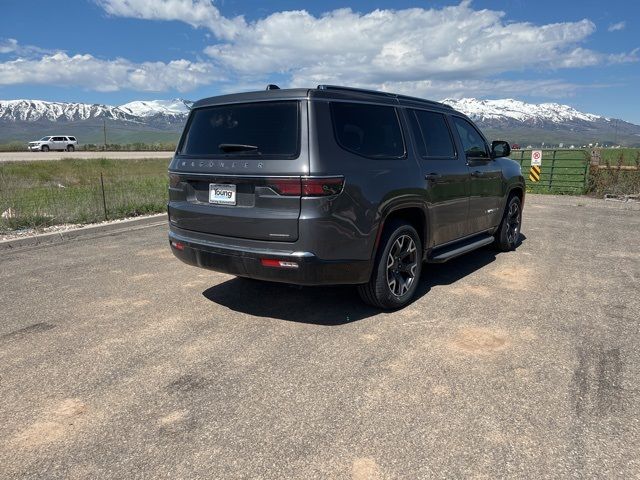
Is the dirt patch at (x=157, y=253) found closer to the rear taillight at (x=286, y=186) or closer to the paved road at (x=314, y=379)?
the paved road at (x=314, y=379)

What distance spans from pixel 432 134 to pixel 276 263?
2.42 metres

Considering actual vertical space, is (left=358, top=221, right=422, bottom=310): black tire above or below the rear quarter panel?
below

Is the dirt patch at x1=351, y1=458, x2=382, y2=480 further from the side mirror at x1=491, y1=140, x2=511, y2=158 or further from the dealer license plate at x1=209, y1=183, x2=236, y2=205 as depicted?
the side mirror at x1=491, y1=140, x2=511, y2=158

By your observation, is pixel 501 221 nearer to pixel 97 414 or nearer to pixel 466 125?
pixel 466 125

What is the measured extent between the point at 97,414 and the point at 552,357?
3071mm

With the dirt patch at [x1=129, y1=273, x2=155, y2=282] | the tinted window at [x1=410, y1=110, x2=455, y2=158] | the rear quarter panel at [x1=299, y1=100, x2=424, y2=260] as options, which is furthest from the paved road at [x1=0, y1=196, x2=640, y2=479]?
the tinted window at [x1=410, y1=110, x2=455, y2=158]

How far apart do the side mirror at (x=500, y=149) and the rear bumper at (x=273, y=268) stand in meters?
3.20

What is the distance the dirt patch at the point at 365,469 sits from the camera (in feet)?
7.45

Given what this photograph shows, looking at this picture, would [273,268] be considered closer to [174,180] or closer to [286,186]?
[286,186]

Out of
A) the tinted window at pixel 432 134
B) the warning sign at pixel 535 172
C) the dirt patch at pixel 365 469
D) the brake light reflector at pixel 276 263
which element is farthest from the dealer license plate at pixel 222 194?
the warning sign at pixel 535 172

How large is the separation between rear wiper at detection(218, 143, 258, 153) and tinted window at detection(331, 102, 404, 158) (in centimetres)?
69

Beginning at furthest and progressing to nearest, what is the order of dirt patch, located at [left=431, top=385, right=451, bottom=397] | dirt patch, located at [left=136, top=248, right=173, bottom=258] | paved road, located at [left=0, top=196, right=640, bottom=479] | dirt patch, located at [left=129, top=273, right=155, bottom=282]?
dirt patch, located at [left=136, top=248, right=173, bottom=258] < dirt patch, located at [left=129, top=273, right=155, bottom=282] < dirt patch, located at [left=431, top=385, right=451, bottom=397] < paved road, located at [left=0, top=196, right=640, bottom=479]

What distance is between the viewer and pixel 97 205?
9.45 metres

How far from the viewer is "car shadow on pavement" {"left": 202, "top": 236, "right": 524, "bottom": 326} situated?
14.3 feet
